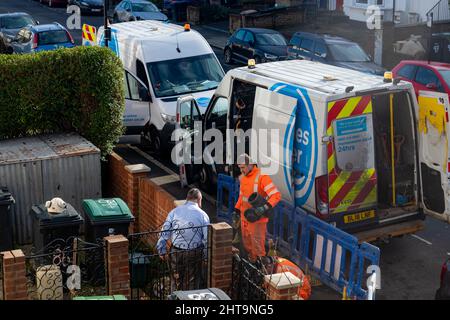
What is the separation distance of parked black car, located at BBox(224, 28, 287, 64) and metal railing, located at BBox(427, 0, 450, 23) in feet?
21.7

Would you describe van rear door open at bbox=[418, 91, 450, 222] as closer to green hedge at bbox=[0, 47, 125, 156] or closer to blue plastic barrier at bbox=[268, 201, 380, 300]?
blue plastic barrier at bbox=[268, 201, 380, 300]

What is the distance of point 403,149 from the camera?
11.5m

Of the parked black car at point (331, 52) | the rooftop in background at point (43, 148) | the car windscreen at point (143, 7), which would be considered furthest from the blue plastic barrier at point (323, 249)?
the car windscreen at point (143, 7)

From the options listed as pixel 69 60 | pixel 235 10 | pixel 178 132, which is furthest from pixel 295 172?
pixel 235 10

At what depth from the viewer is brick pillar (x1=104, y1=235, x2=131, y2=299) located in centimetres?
959

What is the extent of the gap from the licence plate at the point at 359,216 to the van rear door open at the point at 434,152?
933 mm

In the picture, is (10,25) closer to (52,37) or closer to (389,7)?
(52,37)

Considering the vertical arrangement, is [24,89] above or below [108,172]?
above

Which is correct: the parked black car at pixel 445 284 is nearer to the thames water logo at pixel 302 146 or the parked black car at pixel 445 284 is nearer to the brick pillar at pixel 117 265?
the thames water logo at pixel 302 146

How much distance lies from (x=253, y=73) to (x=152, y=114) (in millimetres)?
4421

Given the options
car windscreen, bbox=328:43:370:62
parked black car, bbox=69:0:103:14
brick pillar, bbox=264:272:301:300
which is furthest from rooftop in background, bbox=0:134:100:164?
parked black car, bbox=69:0:103:14

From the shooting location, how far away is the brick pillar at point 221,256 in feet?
32.0

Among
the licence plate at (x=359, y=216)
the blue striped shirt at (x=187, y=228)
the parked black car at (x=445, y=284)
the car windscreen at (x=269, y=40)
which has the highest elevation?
the car windscreen at (x=269, y=40)
